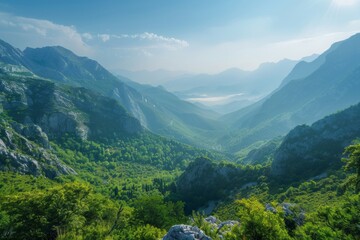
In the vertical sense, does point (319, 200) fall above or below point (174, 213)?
above

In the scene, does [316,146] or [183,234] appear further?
[316,146]

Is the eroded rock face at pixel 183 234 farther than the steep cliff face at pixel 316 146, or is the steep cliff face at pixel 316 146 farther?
the steep cliff face at pixel 316 146

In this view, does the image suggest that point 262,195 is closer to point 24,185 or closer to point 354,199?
point 354,199

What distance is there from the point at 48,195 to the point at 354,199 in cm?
6440

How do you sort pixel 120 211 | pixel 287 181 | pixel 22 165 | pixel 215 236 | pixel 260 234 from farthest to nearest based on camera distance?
pixel 22 165, pixel 287 181, pixel 120 211, pixel 215 236, pixel 260 234

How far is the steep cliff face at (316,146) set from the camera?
142m

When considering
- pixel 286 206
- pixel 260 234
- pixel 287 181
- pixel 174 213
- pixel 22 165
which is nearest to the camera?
pixel 260 234

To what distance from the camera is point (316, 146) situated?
153 m

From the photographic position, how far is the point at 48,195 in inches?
2721

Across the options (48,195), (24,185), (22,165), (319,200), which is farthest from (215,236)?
(22,165)

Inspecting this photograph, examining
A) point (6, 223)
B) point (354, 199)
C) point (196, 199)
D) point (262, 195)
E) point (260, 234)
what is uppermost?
point (354, 199)

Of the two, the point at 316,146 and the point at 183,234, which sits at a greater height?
the point at 316,146

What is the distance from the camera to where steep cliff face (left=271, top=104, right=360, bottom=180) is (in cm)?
14238

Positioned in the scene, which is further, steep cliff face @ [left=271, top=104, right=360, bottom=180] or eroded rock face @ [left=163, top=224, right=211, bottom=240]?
steep cliff face @ [left=271, top=104, right=360, bottom=180]
